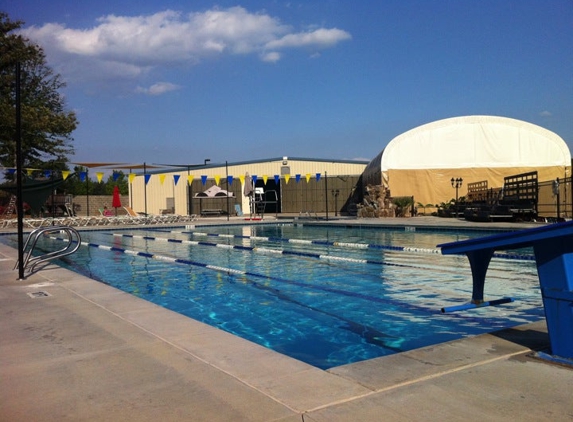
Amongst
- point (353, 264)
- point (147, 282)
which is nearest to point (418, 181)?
point (353, 264)

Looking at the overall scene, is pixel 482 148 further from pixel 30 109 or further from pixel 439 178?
pixel 30 109

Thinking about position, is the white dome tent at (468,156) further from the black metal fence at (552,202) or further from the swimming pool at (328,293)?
the swimming pool at (328,293)

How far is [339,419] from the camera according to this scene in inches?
102

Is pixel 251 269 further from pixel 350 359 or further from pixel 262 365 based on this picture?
pixel 262 365

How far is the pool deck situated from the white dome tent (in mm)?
27684

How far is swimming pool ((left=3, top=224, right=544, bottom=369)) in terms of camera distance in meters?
5.42

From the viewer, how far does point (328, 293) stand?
25.6ft

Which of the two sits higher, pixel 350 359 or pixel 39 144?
pixel 39 144

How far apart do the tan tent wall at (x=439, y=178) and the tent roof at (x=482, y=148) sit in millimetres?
327

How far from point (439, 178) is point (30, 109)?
2307 centimetres

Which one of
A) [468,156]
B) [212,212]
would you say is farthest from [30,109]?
[468,156]

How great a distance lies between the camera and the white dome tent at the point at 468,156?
103ft

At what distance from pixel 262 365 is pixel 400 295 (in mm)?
4306

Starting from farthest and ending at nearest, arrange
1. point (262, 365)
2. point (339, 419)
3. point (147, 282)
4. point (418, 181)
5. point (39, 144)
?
point (39, 144), point (418, 181), point (147, 282), point (262, 365), point (339, 419)
